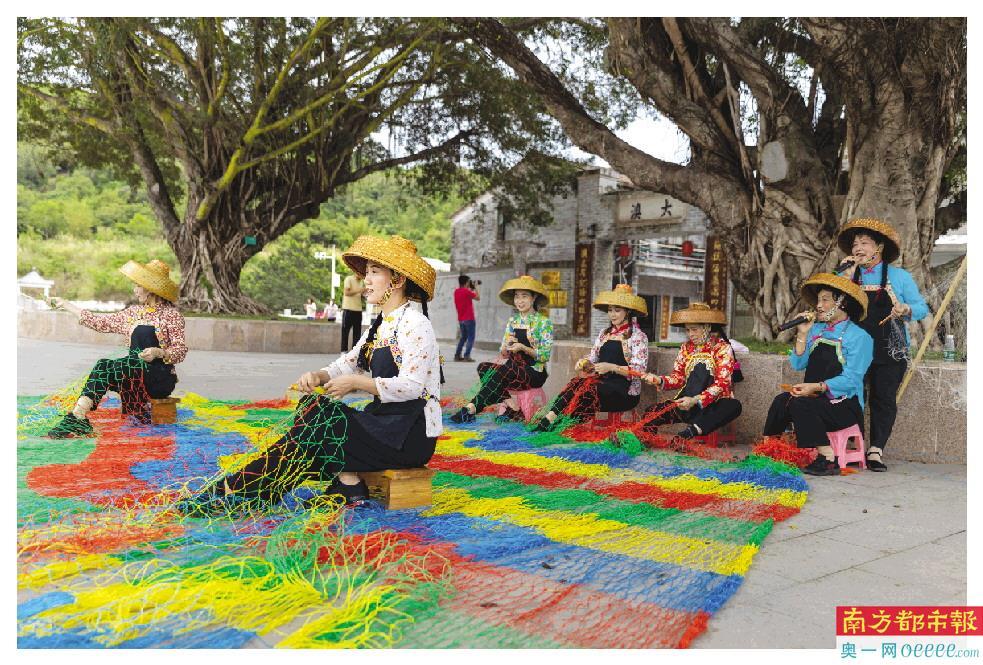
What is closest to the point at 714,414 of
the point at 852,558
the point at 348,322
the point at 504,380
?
the point at 504,380

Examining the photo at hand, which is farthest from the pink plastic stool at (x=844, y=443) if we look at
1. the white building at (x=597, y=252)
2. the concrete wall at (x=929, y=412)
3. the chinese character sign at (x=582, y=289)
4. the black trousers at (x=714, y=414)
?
the chinese character sign at (x=582, y=289)

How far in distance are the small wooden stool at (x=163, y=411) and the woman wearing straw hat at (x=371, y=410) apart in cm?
259

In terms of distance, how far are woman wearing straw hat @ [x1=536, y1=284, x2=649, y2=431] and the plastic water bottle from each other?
2.23 meters

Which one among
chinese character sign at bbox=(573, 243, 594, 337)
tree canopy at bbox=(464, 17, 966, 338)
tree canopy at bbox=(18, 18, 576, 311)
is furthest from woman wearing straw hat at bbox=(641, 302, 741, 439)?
chinese character sign at bbox=(573, 243, 594, 337)

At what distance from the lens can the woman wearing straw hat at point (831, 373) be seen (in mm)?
4547

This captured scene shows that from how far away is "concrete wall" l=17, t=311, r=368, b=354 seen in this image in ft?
42.9

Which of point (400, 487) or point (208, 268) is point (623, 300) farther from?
point (208, 268)

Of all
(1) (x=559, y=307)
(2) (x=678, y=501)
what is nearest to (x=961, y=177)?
(2) (x=678, y=501)

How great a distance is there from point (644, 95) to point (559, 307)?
1299cm

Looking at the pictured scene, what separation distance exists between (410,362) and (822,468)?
2.77 m

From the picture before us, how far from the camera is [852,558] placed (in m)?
2.88

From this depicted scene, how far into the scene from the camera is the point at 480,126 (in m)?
15.5

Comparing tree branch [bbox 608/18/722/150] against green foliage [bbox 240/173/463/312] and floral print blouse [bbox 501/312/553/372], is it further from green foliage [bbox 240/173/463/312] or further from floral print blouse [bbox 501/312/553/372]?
green foliage [bbox 240/173/463/312]

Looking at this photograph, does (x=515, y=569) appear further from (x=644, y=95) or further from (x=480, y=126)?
(x=480, y=126)
